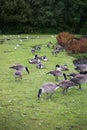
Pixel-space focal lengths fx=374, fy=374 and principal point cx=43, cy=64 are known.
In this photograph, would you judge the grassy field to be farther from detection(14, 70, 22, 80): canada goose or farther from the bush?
the bush

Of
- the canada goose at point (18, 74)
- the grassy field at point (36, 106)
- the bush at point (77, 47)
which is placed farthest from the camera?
the bush at point (77, 47)

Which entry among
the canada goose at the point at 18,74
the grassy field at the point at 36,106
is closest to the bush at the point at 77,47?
the grassy field at the point at 36,106

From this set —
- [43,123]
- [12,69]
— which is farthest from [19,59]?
[43,123]

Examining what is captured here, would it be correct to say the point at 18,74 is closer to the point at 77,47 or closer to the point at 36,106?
the point at 36,106

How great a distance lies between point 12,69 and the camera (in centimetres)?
1822

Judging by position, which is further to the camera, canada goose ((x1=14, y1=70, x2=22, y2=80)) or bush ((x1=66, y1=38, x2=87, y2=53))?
bush ((x1=66, y1=38, x2=87, y2=53))

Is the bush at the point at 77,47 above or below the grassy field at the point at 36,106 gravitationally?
below

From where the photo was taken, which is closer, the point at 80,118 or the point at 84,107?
the point at 80,118

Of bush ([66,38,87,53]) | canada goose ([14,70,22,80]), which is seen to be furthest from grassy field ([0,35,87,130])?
bush ([66,38,87,53])

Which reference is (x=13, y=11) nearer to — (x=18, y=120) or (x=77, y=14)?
(x=77, y=14)

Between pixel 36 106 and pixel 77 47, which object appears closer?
pixel 36 106

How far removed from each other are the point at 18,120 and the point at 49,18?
1227 inches

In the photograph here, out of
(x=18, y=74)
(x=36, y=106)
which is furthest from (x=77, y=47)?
(x=36, y=106)

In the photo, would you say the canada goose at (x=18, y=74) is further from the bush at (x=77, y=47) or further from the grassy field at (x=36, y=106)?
the bush at (x=77, y=47)
